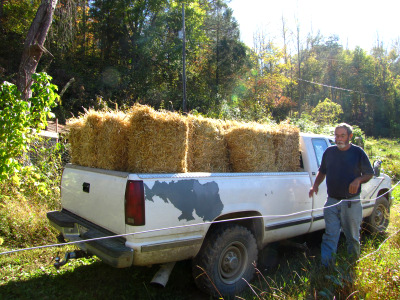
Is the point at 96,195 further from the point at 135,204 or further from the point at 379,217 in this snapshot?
the point at 379,217

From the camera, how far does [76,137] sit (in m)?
4.20

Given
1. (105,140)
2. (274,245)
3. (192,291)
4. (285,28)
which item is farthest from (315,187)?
(285,28)

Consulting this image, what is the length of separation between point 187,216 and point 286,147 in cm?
223

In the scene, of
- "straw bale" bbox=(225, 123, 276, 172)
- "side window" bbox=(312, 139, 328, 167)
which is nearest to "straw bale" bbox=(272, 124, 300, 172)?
"straw bale" bbox=(225, 123, 276, 172)

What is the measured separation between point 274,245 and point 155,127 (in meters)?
3.18

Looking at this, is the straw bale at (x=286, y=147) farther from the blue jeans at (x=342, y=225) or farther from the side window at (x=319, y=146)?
the blue jeans at (x=342, y=225)

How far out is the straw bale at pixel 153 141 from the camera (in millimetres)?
3127

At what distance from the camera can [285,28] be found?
31281mm

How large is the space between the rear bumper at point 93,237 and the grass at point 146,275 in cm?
65

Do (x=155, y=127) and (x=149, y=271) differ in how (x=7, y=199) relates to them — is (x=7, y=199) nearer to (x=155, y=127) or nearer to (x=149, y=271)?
(x=149, y=271)

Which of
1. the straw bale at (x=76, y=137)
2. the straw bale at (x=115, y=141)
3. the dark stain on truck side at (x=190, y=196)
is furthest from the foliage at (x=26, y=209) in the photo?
the dark stain on truck side at (x=190, y=196)

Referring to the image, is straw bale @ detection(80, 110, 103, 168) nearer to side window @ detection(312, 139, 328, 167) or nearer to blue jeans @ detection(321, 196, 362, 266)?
blue jeans @ detection(321, 196, 362, 266)

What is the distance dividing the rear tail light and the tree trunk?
511cm

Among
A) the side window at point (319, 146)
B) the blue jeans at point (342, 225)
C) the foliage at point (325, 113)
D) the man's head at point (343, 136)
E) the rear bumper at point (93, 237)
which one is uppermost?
the foliage at point (325, 113)
